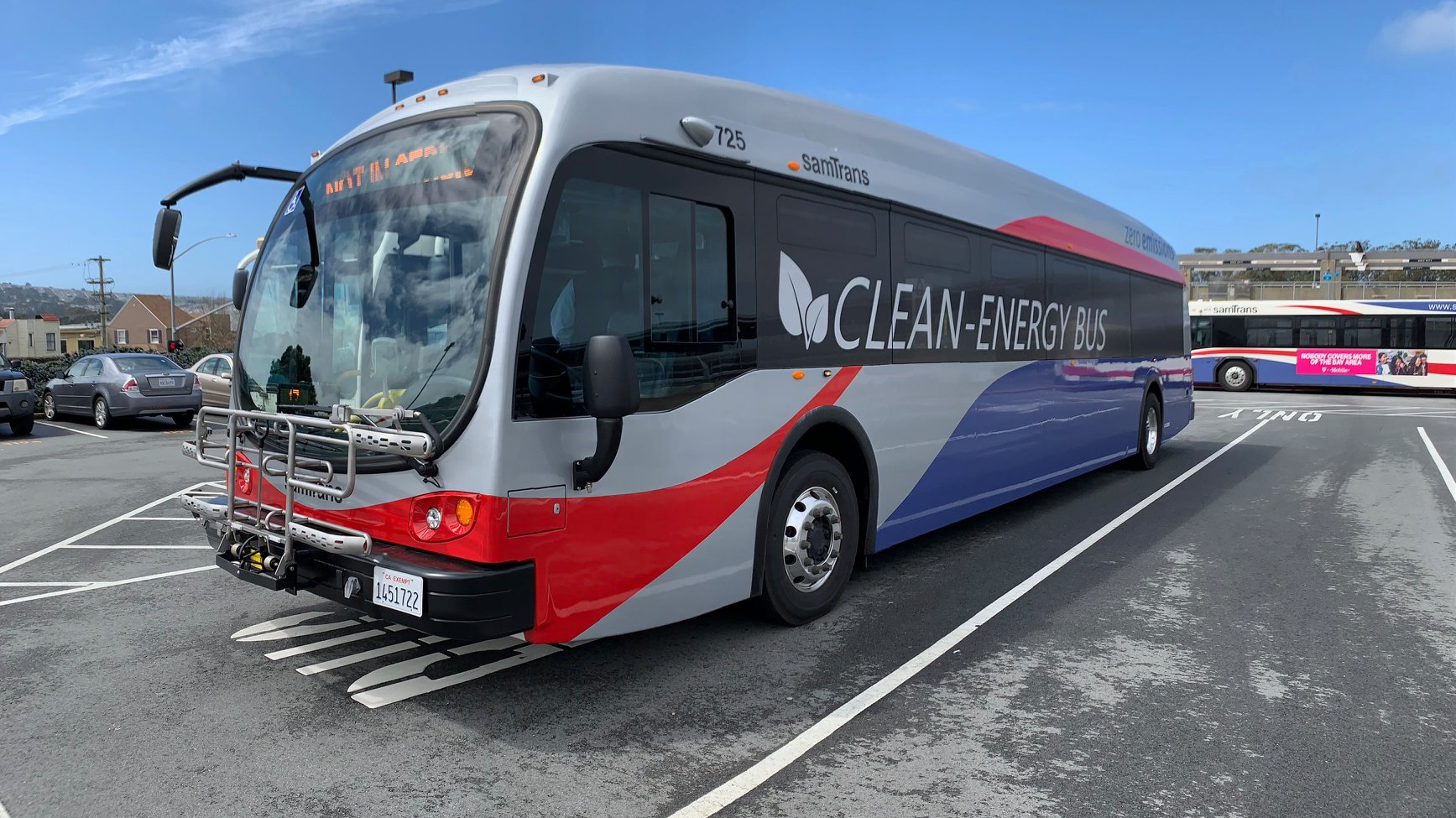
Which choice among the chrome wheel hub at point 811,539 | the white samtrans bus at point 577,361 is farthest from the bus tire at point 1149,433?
the chrome wheel hub at point 811,539

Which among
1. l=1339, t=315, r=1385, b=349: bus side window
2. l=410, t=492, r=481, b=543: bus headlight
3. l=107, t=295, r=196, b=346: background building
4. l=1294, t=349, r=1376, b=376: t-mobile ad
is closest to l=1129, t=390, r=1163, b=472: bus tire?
l=410, t=492, r=481, b=543: bus headlight

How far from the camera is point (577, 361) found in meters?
4.04

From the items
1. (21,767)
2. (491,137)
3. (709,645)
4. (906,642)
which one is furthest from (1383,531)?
(21,767)

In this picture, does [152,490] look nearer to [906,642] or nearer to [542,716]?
[542,716]

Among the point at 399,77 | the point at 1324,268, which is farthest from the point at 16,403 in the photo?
the point at 1324,268

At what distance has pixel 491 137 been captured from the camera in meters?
4.09

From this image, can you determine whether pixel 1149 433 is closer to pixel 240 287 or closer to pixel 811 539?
pixel 811 539

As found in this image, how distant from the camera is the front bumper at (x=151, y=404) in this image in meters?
17.8

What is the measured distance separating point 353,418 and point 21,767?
1.80 m

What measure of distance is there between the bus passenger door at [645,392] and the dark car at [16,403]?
17.4m

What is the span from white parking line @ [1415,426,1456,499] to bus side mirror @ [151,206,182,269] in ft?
40.5

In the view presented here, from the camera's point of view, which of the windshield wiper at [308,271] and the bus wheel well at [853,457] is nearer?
the windshield wiper at [308,271]

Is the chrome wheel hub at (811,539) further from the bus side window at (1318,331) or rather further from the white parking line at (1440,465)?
the bus side window at (1318,331)

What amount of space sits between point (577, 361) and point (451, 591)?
1092 millimetres
